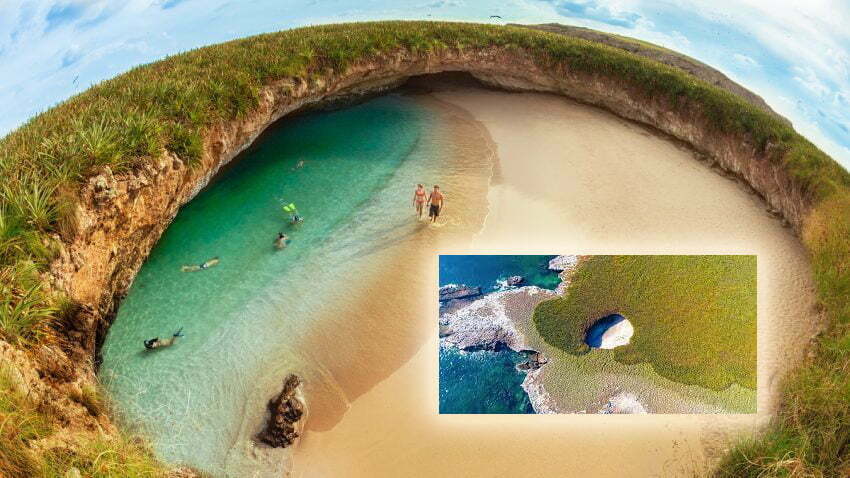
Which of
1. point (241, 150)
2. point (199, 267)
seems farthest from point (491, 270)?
point (241, 150)

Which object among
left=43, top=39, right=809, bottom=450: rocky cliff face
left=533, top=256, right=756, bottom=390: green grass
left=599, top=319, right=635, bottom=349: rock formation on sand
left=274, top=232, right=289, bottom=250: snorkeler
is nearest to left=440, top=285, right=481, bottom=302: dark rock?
left=533, top=256, right=756, bottom=390: green grass

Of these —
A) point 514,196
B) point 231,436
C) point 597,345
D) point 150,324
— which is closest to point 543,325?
point 597,345

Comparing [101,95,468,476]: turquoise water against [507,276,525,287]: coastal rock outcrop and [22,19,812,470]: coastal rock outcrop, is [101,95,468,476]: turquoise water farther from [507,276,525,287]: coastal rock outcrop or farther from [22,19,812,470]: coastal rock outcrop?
[507,276,525,287]: coastal rock outcrop

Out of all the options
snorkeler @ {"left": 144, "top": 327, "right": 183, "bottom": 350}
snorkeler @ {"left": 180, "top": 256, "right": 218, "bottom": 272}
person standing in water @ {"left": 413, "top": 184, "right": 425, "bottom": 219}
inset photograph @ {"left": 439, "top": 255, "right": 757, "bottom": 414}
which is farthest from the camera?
person standing in water @ {"left": 413, "top": 184, "right": 425, "bottom": 219}

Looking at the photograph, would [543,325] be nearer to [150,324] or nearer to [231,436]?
[231,436]

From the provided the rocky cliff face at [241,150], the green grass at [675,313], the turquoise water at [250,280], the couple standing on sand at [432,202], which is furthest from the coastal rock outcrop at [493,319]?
the rocky cliff face at [241,150]

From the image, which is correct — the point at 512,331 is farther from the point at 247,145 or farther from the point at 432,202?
the point at 247,145
